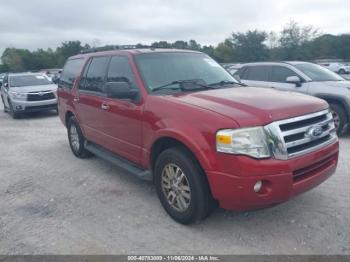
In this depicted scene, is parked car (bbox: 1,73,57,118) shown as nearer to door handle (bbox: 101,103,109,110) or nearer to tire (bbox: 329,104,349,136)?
door handle (bbox: 101,103,109,110)

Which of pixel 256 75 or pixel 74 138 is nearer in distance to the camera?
pixel 74 138

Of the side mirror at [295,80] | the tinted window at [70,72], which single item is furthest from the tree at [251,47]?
the tinted window at [70,72]

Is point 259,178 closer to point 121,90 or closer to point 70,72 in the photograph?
point 121,90

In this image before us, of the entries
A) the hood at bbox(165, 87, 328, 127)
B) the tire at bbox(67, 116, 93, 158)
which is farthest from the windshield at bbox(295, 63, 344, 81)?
the tire at bbox(67, 116, 93, 158)

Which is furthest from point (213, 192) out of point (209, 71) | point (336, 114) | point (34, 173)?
point (336, 114)

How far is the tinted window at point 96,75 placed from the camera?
5255 mm

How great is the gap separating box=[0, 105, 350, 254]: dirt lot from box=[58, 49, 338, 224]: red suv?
0.33 m

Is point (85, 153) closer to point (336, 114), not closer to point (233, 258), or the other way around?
point (233, 258)

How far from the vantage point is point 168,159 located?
373 cm

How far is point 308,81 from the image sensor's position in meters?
8.06

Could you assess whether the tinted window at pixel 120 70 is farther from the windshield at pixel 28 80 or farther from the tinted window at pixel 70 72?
the windshield at pixel 28 80

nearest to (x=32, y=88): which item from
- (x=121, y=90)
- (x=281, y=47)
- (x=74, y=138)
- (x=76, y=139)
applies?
(x=74, y=138)

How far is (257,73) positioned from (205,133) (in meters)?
6.68

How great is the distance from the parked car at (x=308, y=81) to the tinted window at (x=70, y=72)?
4601 millimetres
